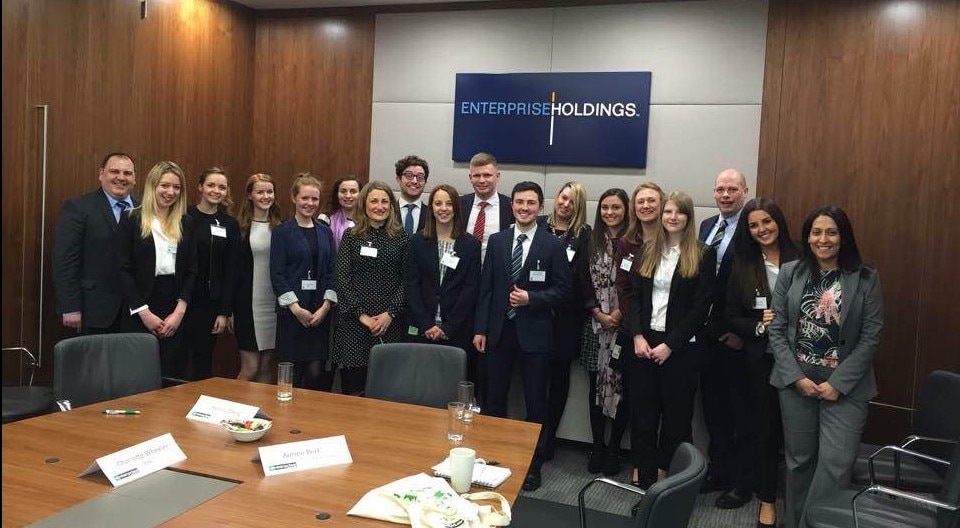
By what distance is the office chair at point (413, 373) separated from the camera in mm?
3164

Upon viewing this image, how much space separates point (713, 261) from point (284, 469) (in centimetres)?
268

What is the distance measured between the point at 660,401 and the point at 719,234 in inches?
44.1

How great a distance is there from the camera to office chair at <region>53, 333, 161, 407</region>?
9.66ft

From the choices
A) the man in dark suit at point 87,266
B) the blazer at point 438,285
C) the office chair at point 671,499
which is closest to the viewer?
the office chair at point 671,499

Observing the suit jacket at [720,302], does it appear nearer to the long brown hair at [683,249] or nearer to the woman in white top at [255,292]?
the long brown hair at [683,249]

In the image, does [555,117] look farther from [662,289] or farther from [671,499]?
[671,499]

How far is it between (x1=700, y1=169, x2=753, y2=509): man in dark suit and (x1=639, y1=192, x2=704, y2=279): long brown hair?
0.25 m

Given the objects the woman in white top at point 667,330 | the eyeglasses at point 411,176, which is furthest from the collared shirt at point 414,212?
the woman in white top at point 667,330

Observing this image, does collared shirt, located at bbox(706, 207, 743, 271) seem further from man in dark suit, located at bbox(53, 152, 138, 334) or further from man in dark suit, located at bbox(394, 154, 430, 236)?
man in dark suit, located at bbox(53, 152, 138, 334)

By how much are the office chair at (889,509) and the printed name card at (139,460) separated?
226 cm

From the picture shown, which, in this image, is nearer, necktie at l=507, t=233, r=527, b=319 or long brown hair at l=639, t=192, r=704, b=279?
long brown hair at l=639, t=192, r=704, b=279

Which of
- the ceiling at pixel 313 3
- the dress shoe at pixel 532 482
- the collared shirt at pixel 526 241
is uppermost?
the ceiling at pixel 313 3

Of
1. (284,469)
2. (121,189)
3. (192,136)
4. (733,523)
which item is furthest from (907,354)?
(192,136)

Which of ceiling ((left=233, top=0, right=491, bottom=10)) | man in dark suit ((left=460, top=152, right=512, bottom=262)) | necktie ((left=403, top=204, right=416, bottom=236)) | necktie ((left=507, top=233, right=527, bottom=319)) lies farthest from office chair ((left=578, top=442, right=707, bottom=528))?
ceiling ((left=233, top=0, right=491, bottom=10))
